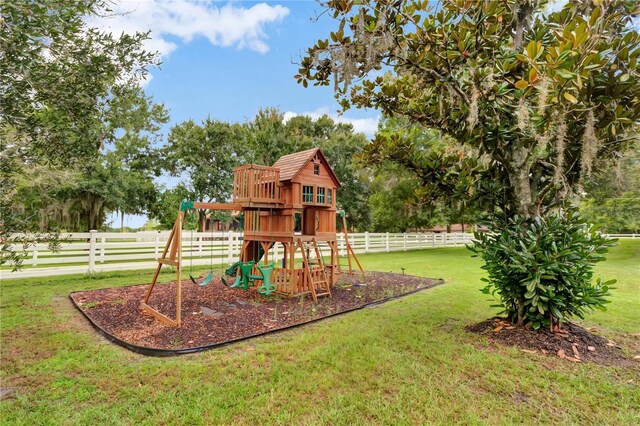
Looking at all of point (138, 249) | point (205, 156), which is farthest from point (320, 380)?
point (205, 156)

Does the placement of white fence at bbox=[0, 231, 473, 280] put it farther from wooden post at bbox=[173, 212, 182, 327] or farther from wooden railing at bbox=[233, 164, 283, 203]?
wooden railing at bbox=[233, 164, 283, 203]

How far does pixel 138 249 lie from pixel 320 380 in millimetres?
10243

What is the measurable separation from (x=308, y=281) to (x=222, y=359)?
3367 millimetres

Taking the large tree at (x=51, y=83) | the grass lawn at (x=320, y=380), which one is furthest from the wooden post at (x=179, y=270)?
the large tree at (x=51, y=83)

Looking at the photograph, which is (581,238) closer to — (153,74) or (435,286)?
(435,286)

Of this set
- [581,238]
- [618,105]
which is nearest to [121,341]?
[581,238]

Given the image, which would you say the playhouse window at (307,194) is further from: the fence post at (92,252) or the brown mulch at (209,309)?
the fence post at (92,252)

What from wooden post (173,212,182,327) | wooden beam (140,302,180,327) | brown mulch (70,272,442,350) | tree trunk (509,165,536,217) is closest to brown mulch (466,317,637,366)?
tree trunk (509,165,536,217)

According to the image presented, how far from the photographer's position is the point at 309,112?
23734 millimetres

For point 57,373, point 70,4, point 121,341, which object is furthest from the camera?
point 121,341

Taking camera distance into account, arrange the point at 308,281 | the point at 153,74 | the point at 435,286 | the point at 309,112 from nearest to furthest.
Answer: the point at 153,74 → the point at 308,281 → the point at 435,286 → the point at 309,112

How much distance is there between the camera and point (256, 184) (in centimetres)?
671

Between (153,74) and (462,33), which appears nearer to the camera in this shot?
(462,33)

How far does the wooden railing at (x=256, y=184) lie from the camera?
636 centimetres
